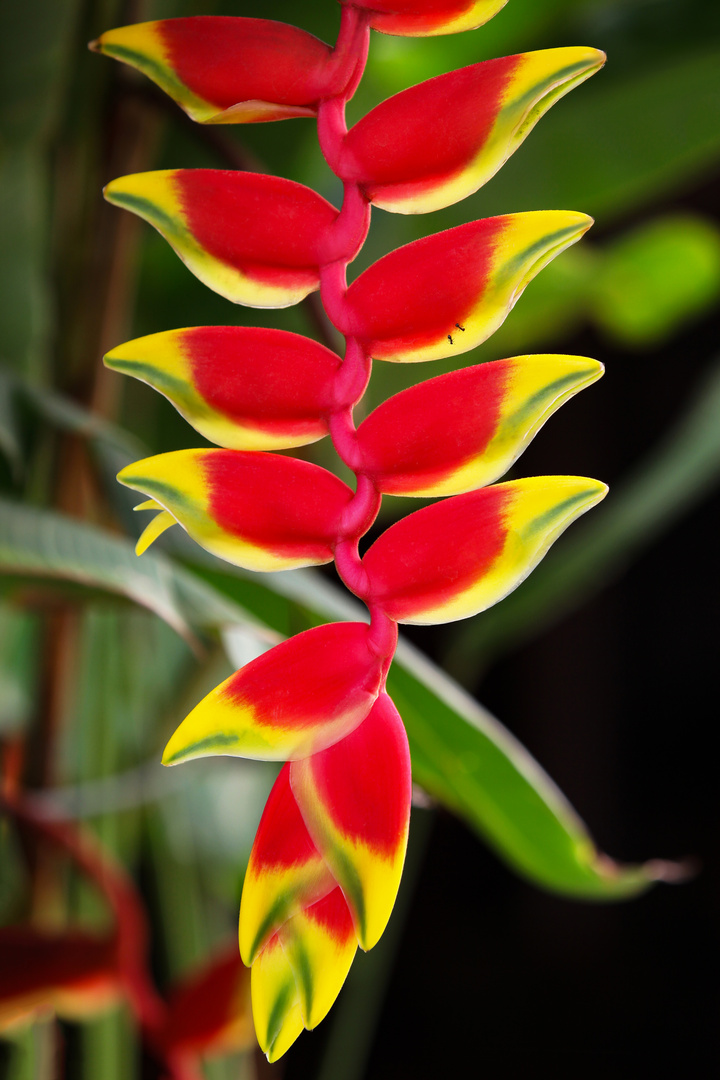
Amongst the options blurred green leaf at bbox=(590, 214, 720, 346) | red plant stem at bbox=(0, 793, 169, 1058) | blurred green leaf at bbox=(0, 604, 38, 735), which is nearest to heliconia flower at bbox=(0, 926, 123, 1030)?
red plant stem at bbox=(0, 793, 169, 1058)

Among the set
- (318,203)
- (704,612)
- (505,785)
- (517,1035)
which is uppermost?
(318,203)

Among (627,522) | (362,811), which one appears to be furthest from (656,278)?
(362,811)

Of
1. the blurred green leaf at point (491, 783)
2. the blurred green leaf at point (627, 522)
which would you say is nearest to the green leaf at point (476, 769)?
the blurred green leaf at point (491, 783)

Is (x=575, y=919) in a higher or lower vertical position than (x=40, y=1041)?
lower

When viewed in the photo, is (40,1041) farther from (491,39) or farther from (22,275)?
(491,39)

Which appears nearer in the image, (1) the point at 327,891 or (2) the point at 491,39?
(1) the point at 327,891

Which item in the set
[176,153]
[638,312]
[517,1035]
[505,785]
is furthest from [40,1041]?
[517,1035]

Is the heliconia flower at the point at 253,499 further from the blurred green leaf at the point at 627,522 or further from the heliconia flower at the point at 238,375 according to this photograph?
the blurred green leaf at the point at 627,522
